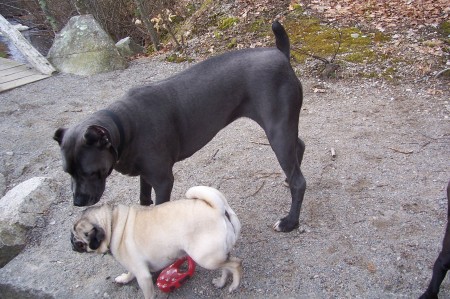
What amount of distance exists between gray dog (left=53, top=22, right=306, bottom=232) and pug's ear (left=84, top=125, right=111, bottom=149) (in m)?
0.09

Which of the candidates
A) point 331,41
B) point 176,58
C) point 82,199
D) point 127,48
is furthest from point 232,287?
point 127,48

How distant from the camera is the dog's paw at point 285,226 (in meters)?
3.48

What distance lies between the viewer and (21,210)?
3.85m

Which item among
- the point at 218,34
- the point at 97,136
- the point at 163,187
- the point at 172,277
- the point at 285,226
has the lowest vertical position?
the point at 218,34

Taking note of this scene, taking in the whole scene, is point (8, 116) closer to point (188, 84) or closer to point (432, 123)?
point (188, 84)

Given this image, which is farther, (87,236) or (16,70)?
(16,70)

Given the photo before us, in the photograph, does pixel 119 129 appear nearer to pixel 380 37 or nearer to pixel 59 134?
pixel 59 134

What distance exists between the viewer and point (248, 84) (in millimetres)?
3236

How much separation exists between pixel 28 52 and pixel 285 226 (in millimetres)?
6757

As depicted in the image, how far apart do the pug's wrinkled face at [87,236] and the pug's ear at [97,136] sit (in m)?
0.49

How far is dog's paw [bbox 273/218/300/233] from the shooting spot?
11.4 feet

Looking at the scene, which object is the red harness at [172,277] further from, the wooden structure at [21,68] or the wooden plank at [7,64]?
the wooden plank at [7,64]

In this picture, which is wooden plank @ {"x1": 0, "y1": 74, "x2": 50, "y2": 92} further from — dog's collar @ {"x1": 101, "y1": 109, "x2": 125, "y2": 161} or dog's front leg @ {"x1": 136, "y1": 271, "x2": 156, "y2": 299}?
dog's front leg @ {"x1": 136, "y1": 271, "x2": 156, "y2": 299}

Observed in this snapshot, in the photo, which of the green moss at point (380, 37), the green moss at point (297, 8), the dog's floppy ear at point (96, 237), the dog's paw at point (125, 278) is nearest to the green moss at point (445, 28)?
the green moss at point (380, 37)
